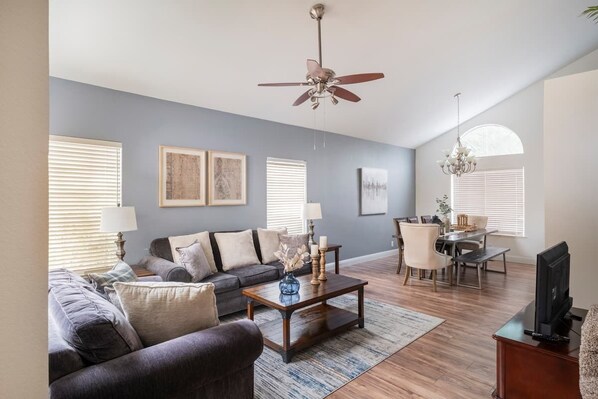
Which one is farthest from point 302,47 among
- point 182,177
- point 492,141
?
point 492,141

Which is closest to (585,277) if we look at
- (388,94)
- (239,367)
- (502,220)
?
(239,367)

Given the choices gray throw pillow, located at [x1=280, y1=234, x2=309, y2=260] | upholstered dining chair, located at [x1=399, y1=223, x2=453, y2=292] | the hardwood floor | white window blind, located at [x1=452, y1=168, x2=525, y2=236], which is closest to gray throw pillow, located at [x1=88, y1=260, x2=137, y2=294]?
the hardwood floor

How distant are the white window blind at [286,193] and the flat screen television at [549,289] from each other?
3522mm

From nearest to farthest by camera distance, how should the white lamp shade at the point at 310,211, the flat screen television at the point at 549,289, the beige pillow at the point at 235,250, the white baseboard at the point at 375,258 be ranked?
the flat screen television at the point at 549,289, the beige pillow at the point at 235,250, the white lamp shade at the point at 310,211, the white baseboard at the point at 375,258

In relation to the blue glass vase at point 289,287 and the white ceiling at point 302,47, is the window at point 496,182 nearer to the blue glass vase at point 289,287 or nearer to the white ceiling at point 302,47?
the white ceiling at point 302,47

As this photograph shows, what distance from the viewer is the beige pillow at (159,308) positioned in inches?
65.0

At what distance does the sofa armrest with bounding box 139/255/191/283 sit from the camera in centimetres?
316

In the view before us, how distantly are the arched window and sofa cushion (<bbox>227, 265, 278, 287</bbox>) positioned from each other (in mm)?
5829

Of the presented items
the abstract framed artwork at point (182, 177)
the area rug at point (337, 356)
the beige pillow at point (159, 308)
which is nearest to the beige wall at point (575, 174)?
the area rug at point (337, 356)

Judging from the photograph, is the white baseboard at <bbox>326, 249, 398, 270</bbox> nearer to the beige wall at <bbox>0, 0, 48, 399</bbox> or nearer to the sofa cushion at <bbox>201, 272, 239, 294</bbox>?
the sofa cushion at <bbox>201, 272, 239, 294</bbox>

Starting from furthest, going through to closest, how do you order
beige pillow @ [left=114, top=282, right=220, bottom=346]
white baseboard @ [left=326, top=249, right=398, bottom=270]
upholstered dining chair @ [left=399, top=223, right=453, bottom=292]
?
white baseboard @ [left=326, top=249, right=398, bottom=270]
upholstered dining chair @ [left=399, top=223, right=453, bottom=292]
beige pillow @ [left=114, top=282, right=220, bottom=346]

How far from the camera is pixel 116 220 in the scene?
3127 mm

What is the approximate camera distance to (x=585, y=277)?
2764 millimetres

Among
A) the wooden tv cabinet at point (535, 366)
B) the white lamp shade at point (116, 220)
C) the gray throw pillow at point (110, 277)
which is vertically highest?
the white lamp shade at point (116, 220)
